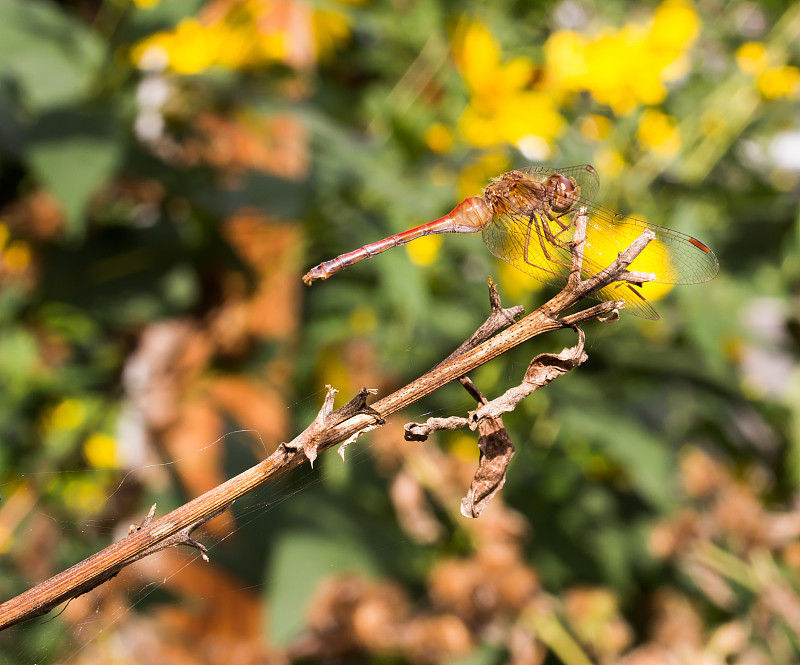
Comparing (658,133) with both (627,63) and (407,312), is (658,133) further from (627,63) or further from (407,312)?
(407,312)

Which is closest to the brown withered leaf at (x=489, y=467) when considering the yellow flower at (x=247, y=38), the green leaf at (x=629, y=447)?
the green leaf at (x=629, y=447)

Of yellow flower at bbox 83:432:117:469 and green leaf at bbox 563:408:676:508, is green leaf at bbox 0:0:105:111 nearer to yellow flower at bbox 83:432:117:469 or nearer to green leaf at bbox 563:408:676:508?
yellow flower at bbox 83:432:117:469

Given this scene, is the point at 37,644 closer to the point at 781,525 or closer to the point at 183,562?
the point at 183,562

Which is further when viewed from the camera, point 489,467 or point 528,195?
point 528,195

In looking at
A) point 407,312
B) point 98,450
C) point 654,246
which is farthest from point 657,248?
point 98,450

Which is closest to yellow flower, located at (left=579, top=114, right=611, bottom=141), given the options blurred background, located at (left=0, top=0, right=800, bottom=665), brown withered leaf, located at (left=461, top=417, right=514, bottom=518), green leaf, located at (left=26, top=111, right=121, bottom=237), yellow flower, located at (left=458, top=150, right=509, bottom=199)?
blurred background, located at (left=0, top=0, right=800, bottom=665)
